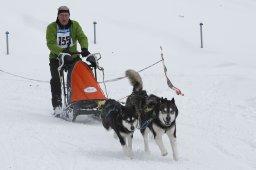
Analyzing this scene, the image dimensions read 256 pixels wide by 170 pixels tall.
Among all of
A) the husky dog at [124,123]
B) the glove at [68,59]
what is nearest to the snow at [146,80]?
the husky dog at [124,123]

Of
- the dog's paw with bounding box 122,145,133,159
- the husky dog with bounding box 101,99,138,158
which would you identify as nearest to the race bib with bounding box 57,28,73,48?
the husky dog with bounding box 101,99,138,158

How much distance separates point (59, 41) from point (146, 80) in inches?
163

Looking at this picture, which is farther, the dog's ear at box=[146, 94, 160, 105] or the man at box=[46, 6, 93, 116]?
the man at box=[46, 6, 93, 116]

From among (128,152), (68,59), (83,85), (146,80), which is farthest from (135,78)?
(146,80)

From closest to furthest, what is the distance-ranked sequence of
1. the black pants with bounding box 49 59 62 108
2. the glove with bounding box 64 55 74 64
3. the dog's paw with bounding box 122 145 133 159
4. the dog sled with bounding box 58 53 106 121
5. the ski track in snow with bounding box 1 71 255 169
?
the ski track in snow with bounding box 1 71 255 169
the dog's paw with bounding box 122 145 133 159
the dog sled with bounding box 58 53 106 121
the glove with bounding box 64 55 74 64
the black pants with bounding box 49 59 62 108

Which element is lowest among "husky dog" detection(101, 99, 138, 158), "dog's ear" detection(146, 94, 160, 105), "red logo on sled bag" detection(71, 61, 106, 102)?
"husky dog" detection(101, 99, 138, 158)

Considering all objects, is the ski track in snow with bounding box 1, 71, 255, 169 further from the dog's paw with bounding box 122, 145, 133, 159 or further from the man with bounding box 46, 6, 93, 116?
the man with bounding box 46, 6, 93, 116

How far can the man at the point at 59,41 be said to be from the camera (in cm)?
764

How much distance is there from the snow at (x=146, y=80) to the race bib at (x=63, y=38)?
1.08 meters

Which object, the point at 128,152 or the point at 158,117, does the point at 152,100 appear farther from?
the point at 128,152

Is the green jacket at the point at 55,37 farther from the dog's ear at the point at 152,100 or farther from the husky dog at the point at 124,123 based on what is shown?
the husky dog at the point at 124,123

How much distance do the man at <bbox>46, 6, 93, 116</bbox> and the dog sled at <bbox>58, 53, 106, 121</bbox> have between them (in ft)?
0.73

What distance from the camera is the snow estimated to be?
5.68 metres

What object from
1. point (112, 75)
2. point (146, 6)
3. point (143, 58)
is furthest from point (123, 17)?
point (112, 75)
